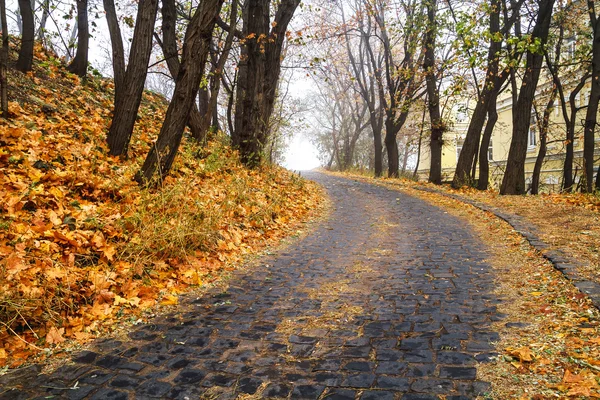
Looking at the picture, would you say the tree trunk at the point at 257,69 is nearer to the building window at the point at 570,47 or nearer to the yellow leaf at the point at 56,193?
the yellow leaf at the point at 56,193

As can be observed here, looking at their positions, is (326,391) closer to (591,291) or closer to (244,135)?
(591,291)

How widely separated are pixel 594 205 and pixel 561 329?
21.2ft

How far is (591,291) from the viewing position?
397 cm

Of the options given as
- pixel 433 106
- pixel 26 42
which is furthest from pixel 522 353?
pixel 433 106

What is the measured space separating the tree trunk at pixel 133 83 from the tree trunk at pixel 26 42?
329 centimetres

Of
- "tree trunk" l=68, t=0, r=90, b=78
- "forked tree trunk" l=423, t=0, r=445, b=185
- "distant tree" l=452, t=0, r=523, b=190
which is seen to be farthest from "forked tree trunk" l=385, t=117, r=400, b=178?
"tree trunk" l=68, t=0, r=90, b=78

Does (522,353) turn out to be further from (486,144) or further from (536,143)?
(536,143)

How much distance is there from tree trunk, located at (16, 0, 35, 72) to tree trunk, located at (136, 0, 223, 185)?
5095 millimetres

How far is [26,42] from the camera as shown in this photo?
31.0 feet

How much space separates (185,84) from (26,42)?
5500mm

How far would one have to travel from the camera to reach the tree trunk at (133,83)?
295 inches

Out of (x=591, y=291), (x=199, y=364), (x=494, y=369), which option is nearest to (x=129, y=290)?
(x=199, y=364)

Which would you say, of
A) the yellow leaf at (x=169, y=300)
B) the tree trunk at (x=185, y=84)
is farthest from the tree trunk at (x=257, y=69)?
the yellow leaf at (x=169, y=300)

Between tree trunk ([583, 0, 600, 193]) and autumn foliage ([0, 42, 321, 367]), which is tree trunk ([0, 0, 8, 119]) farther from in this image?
tree trunk ([583, 0, 600, 193])
